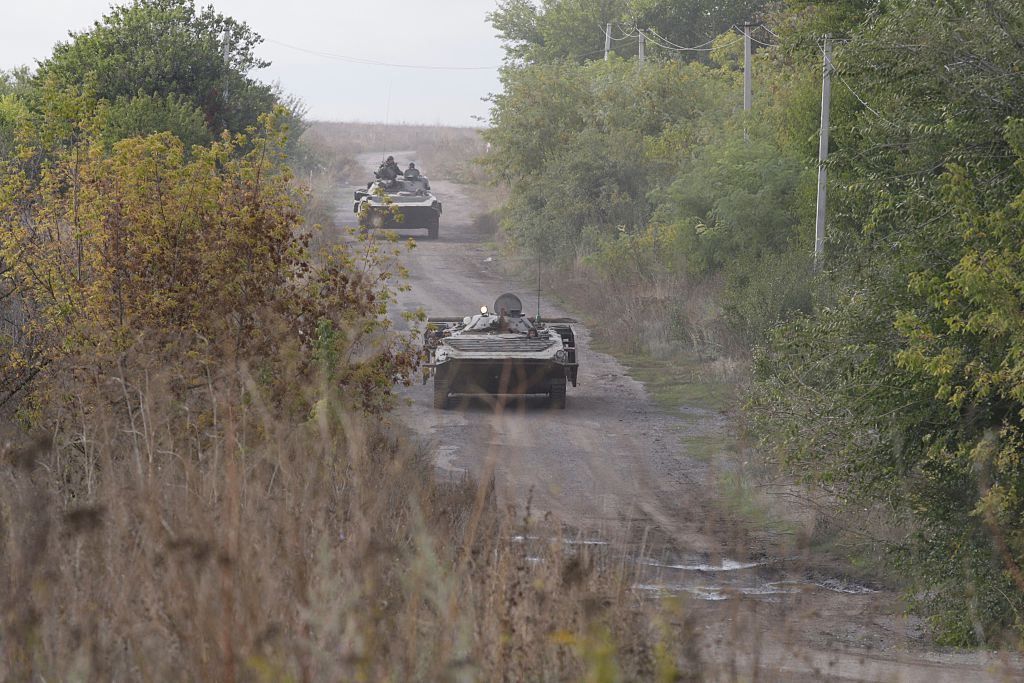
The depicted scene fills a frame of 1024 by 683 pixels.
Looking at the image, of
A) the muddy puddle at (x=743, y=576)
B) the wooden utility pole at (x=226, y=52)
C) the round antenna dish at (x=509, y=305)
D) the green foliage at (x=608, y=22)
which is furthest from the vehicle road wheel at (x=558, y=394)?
the green foliage at (x=608, y=22)

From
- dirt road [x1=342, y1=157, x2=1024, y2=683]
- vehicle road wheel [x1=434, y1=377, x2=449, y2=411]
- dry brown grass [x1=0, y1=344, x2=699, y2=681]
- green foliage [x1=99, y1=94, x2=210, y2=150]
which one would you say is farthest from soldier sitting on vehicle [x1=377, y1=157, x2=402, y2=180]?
dry brown grass [x1=0, y1=344, x2=699, y2=681]

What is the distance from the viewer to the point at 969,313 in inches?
398

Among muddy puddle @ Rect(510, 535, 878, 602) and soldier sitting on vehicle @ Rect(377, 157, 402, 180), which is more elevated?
soldier sitting on vehicle @ Rect(377, 157, 402, 180)

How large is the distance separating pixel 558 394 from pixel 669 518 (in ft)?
16.7

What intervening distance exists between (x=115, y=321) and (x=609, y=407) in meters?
9.32

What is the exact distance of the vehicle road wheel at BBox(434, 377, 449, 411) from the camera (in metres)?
17.5

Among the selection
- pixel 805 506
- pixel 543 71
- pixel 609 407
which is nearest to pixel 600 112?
pixel 543 71

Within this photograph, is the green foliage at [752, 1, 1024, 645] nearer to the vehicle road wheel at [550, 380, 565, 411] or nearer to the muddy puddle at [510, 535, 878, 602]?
the muddy puddle at [510, 535, 878, 602]

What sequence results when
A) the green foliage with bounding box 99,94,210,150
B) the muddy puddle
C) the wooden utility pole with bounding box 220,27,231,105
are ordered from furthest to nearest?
the wooden utility pole with bounding box 220,27,231,105
the green foliage with bounding box 99,94,210,150
the muddy puddle

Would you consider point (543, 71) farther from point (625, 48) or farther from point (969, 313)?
point (969, 313)

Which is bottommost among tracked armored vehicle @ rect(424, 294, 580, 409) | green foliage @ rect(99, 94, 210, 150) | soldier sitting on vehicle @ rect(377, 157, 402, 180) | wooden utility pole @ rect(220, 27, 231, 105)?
tracked armored vehicle @ rect(424, 294, 580, 409)

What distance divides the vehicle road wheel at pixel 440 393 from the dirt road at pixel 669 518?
0.17 metres

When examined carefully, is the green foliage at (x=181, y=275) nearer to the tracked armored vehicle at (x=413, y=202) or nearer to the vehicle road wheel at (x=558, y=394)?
the vehicle road wheel at (x=558, y=394)

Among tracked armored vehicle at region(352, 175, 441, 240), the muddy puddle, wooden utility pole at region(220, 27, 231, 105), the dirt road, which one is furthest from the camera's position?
tracked armored vehicle at region(352, 175, 441, 240)
